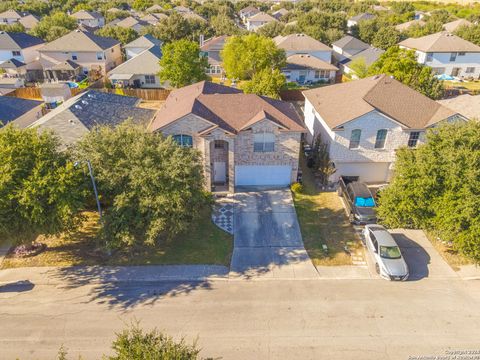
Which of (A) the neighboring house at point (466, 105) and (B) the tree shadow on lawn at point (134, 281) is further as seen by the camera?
(A) the neighboring house at point (466, 105)

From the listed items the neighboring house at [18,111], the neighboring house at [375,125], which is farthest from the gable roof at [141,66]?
the neighboring house at [375,125]

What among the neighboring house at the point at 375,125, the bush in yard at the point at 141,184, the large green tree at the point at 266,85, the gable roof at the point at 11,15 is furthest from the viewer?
the gable roof at the point at 11,15

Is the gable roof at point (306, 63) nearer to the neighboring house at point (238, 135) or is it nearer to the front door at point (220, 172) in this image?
the neighboring house at point (238, 135)

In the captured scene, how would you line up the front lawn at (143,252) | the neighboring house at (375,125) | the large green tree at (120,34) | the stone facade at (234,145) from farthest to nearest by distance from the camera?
the large green tree at (120,34) → the neighboring house at (375,125) → the stone facade at (234,145) → the front lawn at (143,252)

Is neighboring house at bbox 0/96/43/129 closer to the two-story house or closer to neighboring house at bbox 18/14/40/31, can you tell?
the two-story house

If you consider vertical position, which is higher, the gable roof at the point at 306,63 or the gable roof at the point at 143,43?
the gable roof at the point at 143,43

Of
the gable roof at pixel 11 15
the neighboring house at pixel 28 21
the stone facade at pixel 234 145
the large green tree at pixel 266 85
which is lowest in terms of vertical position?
the stone facade at pixel 234 145

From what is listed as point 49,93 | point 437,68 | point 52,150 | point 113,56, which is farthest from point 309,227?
point 113,56

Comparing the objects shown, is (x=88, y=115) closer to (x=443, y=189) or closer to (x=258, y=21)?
(x=443, y=189)
